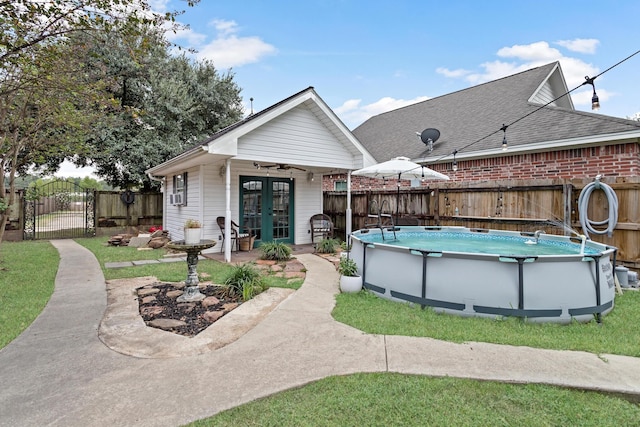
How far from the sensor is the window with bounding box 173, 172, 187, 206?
33.2 ft

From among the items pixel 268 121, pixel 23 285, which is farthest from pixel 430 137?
pixel 23 285

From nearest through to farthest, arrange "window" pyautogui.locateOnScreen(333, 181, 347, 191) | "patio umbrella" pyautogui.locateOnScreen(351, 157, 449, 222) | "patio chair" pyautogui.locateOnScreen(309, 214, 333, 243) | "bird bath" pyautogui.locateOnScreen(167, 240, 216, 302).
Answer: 1. "bird bath" pyautogui.locateOnScreen(167, 240, 216, 302)
2. "patio umbrella" pyautogui.locateOnScreen(351, 157, 449, 222)
3. "patio chair" pyautogui.locateOnScreen(309, 214, 333, 243)
4. "window" pyautogui.locateOnScreen(333, 181, 347, 191)

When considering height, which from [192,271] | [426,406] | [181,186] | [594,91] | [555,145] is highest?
[594,91]

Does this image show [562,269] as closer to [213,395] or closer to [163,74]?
[213,395]

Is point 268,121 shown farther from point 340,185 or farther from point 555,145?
point 555,145

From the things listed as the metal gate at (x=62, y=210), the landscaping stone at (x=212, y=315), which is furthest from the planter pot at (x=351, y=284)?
the metal gate at (x=62, y=210)

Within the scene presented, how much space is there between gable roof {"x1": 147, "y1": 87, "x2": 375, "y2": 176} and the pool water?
2801 mm

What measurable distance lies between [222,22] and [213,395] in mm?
9863

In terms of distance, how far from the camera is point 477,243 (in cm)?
700

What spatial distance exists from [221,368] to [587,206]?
6.84 meters

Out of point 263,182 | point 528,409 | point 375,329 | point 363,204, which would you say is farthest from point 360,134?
point 528,409

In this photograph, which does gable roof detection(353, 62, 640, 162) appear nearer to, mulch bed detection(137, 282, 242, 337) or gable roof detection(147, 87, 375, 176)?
gable roof detection(147, 87, 375, 176)

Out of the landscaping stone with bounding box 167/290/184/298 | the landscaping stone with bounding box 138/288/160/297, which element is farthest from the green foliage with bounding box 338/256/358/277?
the landscaping stone with bounding box 138/288/160/297

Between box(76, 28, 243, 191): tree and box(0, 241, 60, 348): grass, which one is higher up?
box(76, 28, 243, 191): tree
